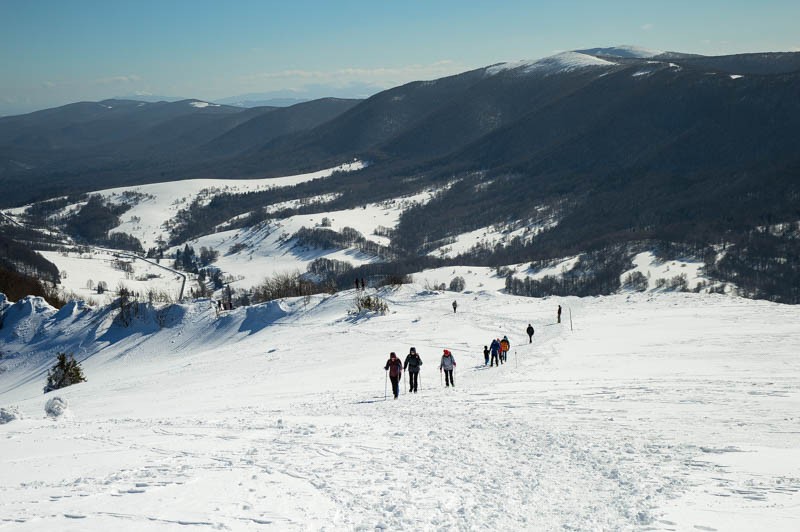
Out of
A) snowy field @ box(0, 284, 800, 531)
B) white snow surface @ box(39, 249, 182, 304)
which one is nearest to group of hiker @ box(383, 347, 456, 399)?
snowy field @ box(0, 284, 800, 531)

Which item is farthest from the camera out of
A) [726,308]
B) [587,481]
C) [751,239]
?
[751,239]

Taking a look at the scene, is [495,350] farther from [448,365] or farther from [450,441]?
[450,441]

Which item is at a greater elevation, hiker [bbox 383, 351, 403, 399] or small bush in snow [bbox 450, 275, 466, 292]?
hiker [bbox 383, 351, 403, 399]

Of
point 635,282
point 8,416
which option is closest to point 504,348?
point 8,416

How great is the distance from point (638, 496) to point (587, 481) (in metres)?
1.19

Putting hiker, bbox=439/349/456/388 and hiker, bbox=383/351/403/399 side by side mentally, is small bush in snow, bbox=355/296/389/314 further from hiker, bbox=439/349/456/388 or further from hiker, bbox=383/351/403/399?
hiker, bbox=383/351/403/399

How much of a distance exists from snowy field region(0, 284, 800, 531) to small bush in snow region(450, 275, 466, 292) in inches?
2862

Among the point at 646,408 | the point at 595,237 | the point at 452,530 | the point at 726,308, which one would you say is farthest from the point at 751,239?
the point at 452,530

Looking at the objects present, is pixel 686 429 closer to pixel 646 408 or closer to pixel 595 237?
pixel 646 408

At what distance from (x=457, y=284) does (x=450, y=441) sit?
97.4m

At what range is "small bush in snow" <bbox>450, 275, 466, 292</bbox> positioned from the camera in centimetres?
11040

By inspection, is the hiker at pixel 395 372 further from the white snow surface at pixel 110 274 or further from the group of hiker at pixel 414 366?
the white snow surface at pixel 110 274

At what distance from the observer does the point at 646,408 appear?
18.3 m

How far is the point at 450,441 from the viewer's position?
1608 centimetres
